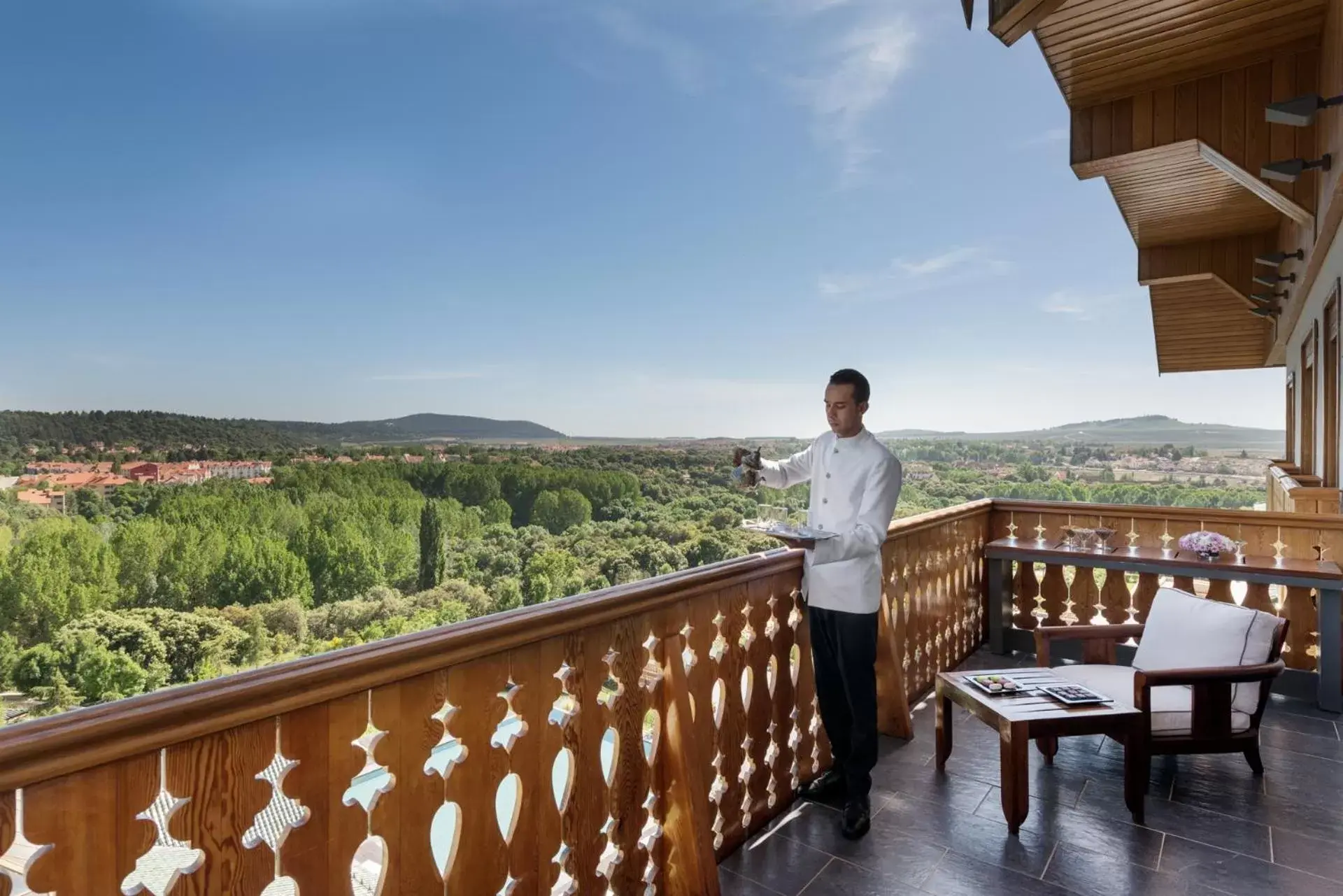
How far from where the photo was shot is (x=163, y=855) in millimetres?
1062

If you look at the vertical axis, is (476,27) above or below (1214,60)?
above

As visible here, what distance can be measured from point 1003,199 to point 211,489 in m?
36.7

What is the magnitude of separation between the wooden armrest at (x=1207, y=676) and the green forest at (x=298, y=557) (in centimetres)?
1607

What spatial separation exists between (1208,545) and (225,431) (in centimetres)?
3325

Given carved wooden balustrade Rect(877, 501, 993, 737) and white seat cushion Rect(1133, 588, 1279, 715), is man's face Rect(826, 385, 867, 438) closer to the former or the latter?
carved wooden balustrade Rect(877, 501, 993, 737)

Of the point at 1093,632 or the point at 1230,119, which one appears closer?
the point at 1093,632

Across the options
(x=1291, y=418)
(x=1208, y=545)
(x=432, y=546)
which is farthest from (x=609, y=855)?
(x=432, y=546)

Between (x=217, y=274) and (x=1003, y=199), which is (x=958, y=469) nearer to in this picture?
(x=1003, y=199)

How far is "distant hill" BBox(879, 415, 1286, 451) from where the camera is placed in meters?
13.2

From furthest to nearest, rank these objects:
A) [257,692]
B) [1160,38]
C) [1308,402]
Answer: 1. [1308,402]
2. [1160,38]
3. [257,692]

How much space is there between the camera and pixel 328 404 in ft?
126

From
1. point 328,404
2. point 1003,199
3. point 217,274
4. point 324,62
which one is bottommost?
point 328,404

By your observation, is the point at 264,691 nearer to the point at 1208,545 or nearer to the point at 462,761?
the point at 462,761

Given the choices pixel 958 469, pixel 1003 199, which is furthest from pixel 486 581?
pixel 1003 199
